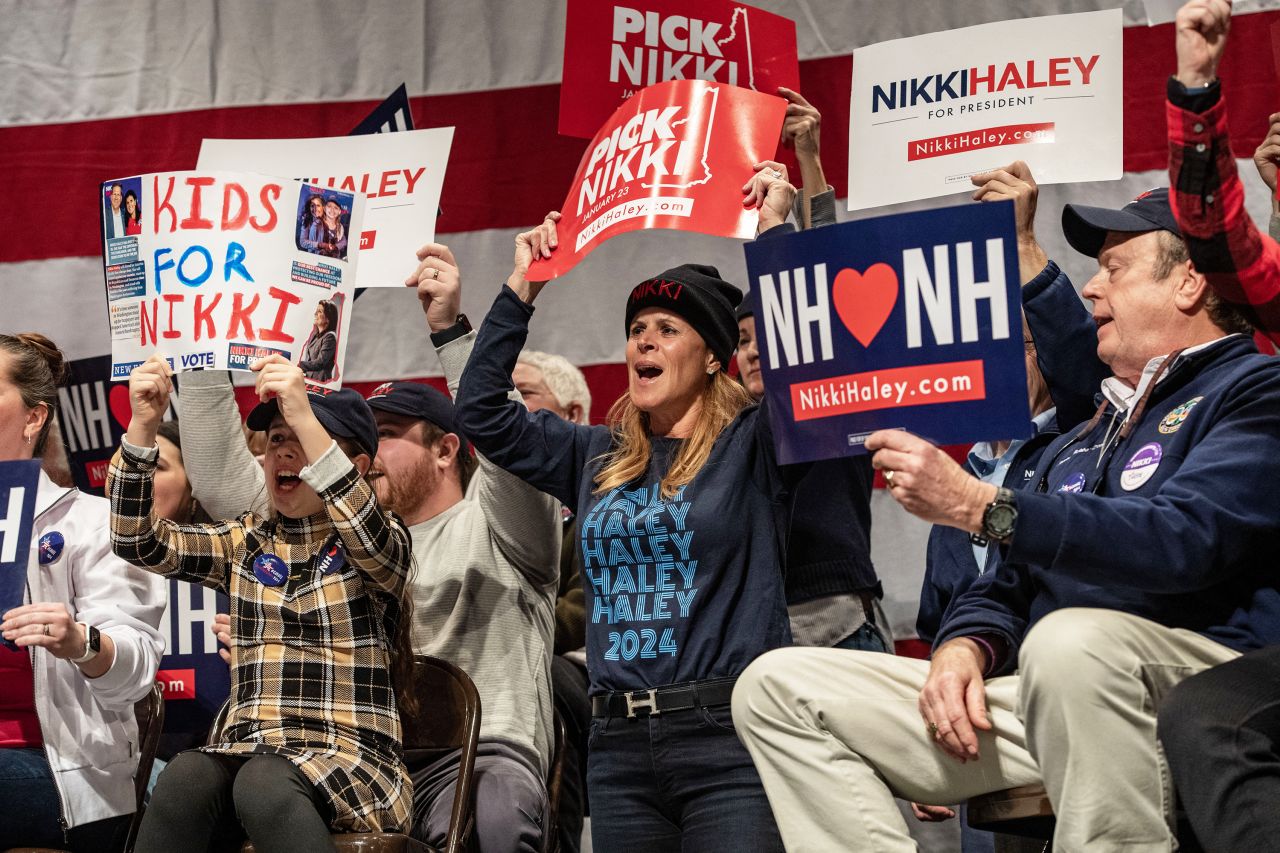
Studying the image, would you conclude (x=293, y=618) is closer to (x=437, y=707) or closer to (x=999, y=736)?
(x=437, y=707)

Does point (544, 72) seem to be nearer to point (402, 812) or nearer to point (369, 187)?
point (369, 187)

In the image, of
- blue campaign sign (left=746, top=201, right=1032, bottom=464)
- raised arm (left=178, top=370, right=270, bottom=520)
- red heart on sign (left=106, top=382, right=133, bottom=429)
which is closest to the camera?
blue campaign sign (left=746, top=201, right=1032, bottom=464)

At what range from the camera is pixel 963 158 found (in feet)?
10.6

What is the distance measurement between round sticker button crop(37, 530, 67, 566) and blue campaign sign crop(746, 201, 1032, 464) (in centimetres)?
183

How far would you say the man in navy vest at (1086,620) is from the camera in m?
1.92

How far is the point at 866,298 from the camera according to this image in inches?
82.0

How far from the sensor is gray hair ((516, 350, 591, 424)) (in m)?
4.13

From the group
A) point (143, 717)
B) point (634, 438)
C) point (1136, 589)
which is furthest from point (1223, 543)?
point (143, 717)

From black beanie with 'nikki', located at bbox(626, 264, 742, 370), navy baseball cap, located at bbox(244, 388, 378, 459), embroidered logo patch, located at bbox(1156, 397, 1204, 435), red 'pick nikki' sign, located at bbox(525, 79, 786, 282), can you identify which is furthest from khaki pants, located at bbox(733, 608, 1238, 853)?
navy baseball cap, located at bbox(244, 388, 378, 459)

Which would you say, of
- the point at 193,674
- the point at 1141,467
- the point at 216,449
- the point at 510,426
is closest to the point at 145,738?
the point at 193,674

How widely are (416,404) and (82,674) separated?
39.2 inches

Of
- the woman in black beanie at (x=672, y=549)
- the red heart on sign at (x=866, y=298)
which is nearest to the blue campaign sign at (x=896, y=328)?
the red heart on sign at (x=866, y=298)

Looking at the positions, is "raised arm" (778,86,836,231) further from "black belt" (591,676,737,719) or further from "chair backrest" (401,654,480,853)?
"chair backrest" (401,654,480,853)

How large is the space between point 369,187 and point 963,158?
155 centimetres
